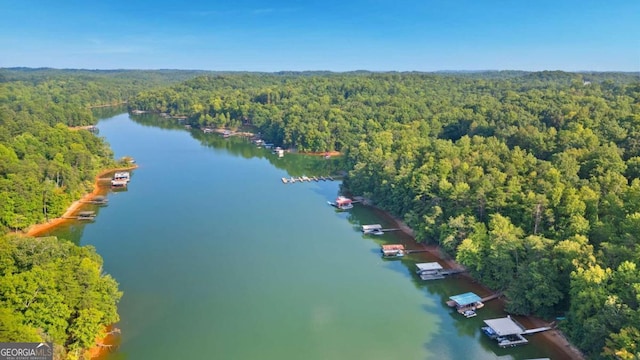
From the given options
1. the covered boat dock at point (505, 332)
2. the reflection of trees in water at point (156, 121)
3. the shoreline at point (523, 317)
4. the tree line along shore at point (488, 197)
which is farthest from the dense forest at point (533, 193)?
the reflection of trees in water at point (156, 121)

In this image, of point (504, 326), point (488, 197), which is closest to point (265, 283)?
point (504, 326)

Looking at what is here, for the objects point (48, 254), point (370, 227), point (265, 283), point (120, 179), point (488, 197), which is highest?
point (488, 197)

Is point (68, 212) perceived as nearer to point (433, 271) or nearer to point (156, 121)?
point (433, 271)

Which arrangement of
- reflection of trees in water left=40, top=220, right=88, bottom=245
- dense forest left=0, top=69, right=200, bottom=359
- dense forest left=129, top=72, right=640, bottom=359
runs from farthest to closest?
reflection of trees in water left=40, top=220, right=88, bottom=245 < dense forest left=129, top=72, right=640, bottom=359 < dense forest left=0, top=69, right=200, bottom=359

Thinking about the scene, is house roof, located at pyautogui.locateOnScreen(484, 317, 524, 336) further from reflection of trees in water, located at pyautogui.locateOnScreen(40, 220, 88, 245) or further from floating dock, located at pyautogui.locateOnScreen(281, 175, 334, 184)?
floating dock, located at pyautogui.locateOnScreen(281, 175, 334, 184)

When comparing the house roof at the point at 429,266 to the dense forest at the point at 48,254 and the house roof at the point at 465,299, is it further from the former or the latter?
the dense forest at the point at 48,254

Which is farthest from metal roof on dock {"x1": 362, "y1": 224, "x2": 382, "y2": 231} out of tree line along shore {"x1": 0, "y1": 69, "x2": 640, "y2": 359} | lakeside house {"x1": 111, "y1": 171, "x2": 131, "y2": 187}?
lakeside house {"x1": 111, "y1": 171, "x2": 131, "y2": 187}

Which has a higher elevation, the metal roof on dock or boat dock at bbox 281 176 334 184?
boat dock at bbox 281 176 334 184
